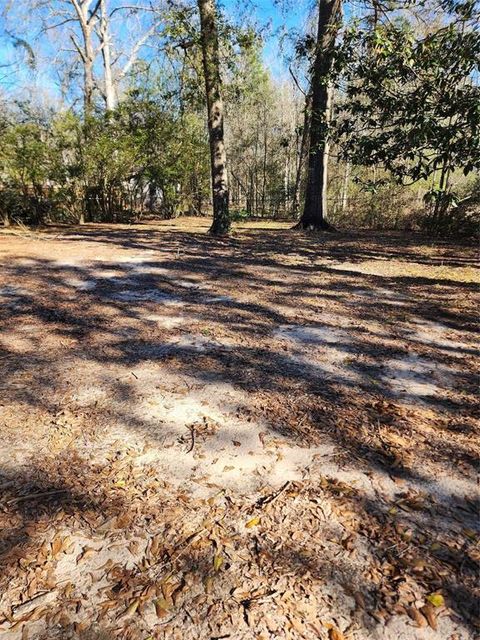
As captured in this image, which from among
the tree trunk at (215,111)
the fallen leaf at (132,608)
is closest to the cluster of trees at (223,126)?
the tree trunk at (215,111)

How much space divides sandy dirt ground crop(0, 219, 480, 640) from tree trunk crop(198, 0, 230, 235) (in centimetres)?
629

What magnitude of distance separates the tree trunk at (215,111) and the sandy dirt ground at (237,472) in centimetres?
629

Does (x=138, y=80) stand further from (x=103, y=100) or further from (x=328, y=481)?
(x=328, y=481)

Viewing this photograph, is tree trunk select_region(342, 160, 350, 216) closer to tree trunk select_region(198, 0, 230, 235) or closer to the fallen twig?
tree trunk select_region(198, 0, 230, 235)

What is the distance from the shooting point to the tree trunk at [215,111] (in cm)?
898

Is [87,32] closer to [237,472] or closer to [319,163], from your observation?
[319,163]

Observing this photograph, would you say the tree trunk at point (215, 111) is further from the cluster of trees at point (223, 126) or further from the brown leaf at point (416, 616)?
the brown leaf at point (416, 616)

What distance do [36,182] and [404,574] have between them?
12728mm

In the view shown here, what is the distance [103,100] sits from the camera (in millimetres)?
19453

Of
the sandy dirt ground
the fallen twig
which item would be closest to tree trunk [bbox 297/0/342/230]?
the sandy dirt ground

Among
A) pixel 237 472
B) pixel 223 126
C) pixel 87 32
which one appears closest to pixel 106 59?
pixel 87 32

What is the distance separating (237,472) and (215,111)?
9.64m

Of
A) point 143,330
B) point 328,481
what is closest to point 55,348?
point 143,330

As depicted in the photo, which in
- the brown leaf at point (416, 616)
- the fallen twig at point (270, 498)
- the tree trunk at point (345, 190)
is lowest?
the brown leaf at point (416, 616)
